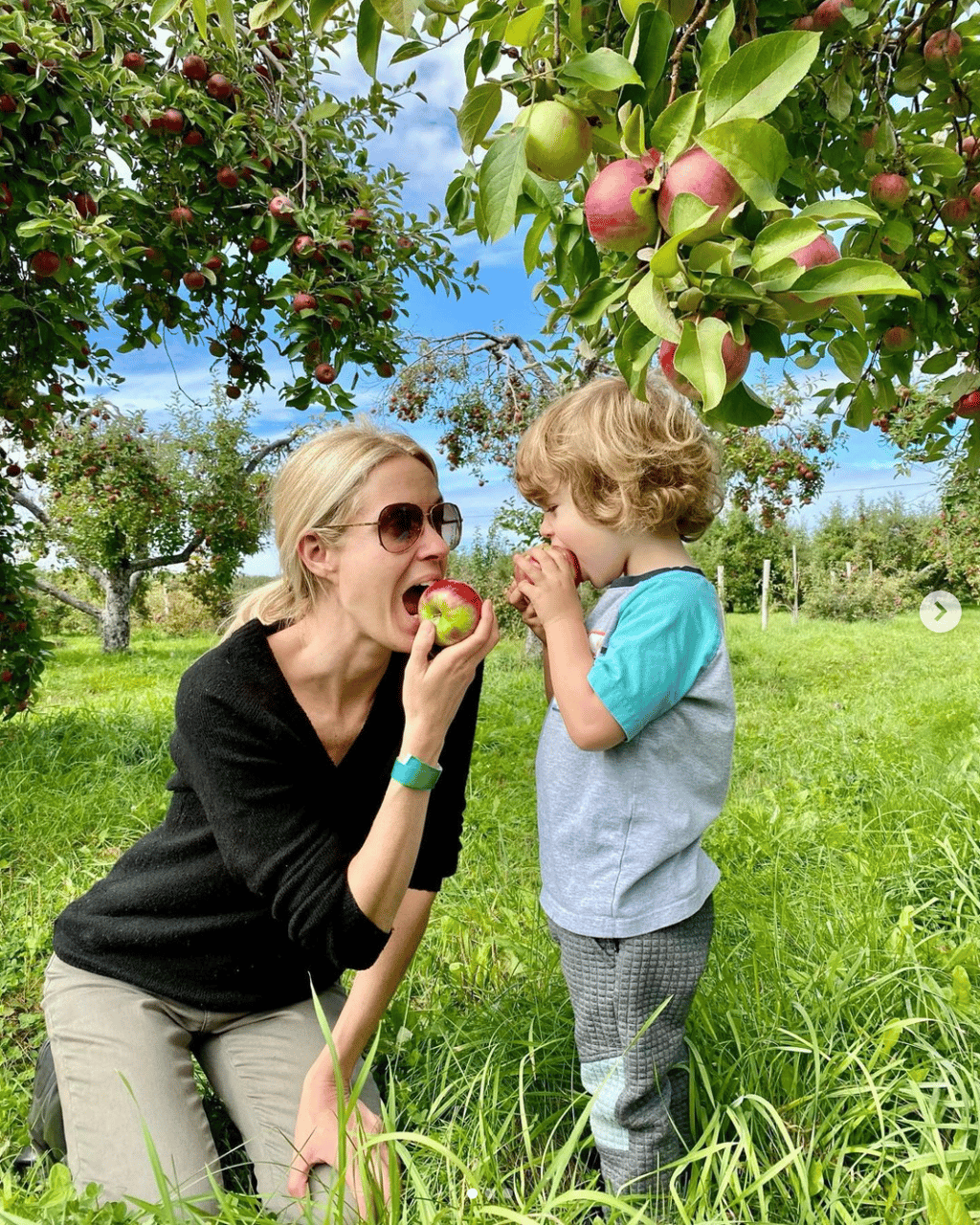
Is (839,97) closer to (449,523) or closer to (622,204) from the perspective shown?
(622,204)

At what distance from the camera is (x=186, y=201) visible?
10.2 feet

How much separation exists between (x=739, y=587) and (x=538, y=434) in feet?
65.9

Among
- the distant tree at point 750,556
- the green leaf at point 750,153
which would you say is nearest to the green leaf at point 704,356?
the green leaf at point 750,153

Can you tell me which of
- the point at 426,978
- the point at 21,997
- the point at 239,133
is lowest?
the point at 21,997

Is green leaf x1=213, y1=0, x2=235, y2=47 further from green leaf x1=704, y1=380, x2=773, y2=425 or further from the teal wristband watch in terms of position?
the teal wristband watch

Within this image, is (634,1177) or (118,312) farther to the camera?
(118,312)

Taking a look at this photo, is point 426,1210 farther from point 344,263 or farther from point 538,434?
point 344,263

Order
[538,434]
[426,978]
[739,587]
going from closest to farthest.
Answer: [538,434] < [426,978] < [739,587]

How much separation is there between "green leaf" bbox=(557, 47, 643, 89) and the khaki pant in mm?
1484

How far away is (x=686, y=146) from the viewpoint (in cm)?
78

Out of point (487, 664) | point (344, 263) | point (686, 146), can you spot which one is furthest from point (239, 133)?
point (487, 664)

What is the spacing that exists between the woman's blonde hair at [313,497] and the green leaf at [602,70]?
2.82 ft

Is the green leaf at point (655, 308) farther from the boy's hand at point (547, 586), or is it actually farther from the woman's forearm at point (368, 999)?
the woman's forearm at point (368, 999)

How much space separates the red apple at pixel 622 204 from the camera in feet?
2.67
